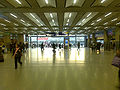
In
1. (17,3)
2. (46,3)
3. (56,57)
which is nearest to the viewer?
(17,3)

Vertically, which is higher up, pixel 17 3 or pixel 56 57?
pixel 17 3

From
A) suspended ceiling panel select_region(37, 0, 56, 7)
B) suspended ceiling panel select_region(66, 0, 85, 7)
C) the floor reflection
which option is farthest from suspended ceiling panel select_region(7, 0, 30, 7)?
the floor reflection

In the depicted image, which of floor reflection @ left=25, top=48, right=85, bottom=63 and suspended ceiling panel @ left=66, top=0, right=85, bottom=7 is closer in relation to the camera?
suspended ceiling panel @ left=66, top=0, right=85, bottom=7

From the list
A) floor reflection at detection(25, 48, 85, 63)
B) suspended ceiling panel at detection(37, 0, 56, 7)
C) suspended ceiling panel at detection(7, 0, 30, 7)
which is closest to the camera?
suspended ceiling panel at detection(7, 0, 30, 7)

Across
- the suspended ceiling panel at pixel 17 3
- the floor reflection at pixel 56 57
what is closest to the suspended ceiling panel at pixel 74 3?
the suspended ceiling panel at pixel 17 3

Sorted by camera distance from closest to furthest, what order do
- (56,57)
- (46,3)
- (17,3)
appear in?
(17,3)
(46,3)
(56,57)

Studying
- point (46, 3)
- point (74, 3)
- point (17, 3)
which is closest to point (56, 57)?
point (46, 3)

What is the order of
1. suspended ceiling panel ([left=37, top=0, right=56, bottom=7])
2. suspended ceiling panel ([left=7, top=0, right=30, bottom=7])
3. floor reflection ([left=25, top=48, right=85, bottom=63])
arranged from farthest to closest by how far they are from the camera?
1. floor reflection ([left=25, top=48, right=85, bottom=63])
2. suspended ceiling panel ([left=37, top=0, right=56, bottom=7])
3. suspended ceiling panel ([left=7, top=0, right=30, bottom=7])

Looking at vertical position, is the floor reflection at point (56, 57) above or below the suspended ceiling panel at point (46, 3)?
below

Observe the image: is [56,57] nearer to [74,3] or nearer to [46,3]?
[46,3]

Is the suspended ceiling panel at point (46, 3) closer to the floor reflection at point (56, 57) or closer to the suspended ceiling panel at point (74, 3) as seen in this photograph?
the suspended ceiling panel at point (74, 3)

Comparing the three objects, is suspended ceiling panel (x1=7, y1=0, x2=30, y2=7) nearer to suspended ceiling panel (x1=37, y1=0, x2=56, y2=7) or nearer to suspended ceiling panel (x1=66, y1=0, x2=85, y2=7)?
suspended ceiling panel (x1=37, y1=0, x2=56, y2=7)

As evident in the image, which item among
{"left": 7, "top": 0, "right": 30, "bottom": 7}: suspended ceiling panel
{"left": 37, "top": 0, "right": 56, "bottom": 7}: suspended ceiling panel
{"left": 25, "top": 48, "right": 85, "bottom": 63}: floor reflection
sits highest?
{"left": 37, "top": 0, "right": 56, "bottom": 7}: suspended ceiling panel

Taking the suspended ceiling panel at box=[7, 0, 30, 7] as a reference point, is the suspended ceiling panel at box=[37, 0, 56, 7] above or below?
above
